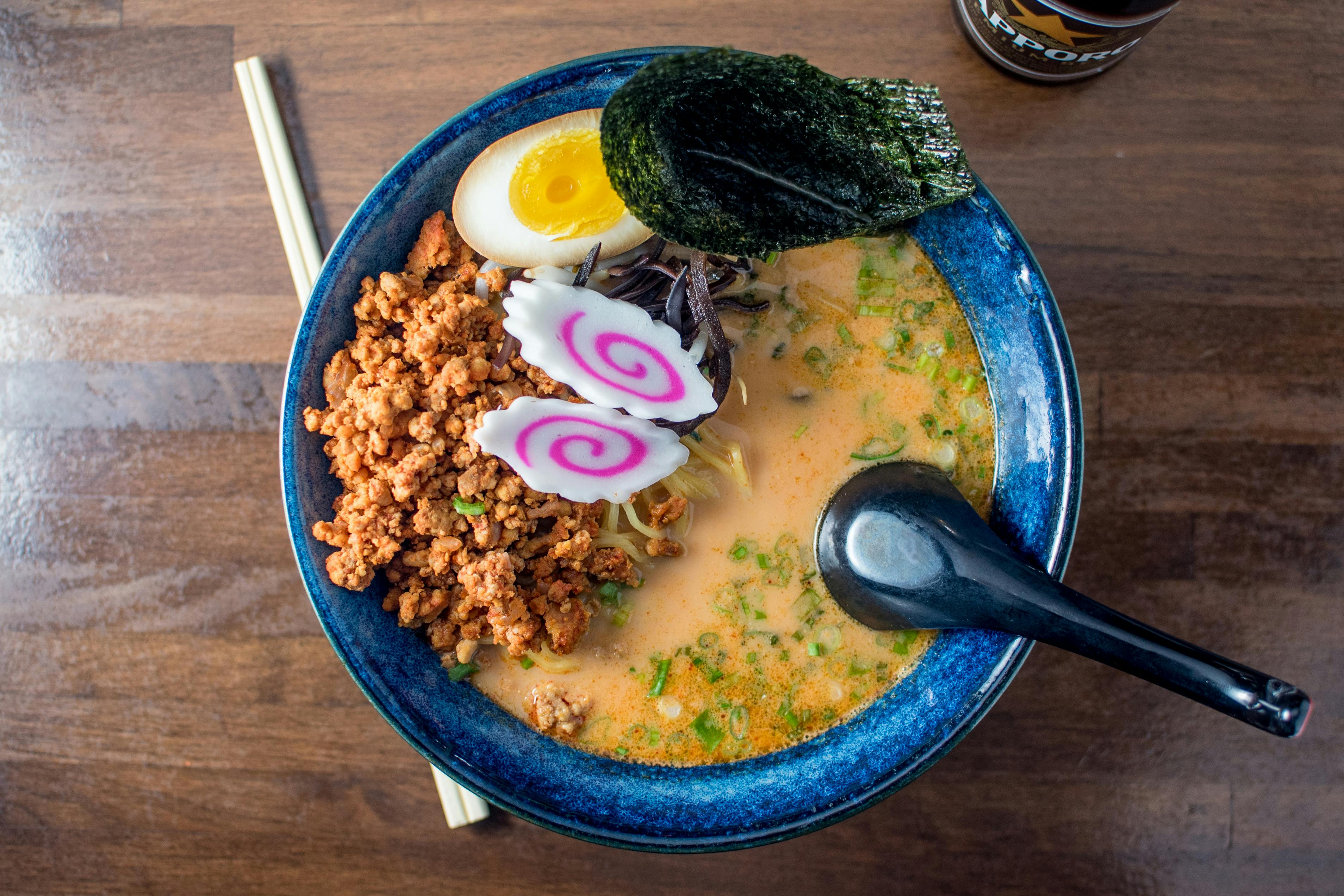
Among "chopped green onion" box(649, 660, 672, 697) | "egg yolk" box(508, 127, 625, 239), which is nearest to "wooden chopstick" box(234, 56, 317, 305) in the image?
"egg yolk" box(508, 127, 625, 239)

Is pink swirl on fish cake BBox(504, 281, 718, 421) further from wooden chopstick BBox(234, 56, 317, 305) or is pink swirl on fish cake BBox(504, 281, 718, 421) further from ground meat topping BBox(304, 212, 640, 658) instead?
wooden chopstick BBox(234, 56, 317, 305)

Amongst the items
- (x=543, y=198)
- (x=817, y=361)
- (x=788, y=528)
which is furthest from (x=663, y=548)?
(x=543, y=198)

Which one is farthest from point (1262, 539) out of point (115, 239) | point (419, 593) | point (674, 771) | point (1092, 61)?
point (115, 239)

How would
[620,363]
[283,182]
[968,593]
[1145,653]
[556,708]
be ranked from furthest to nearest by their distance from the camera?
[283,182] → [556,708] → [620,363] → [968,593] → [1145,653]

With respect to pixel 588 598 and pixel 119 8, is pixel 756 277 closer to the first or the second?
pixel 588 598

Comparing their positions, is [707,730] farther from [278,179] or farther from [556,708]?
[278,179]

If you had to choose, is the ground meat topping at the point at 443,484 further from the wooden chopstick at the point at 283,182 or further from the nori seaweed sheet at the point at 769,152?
the nori seaweed sheet at the point at 769,152
